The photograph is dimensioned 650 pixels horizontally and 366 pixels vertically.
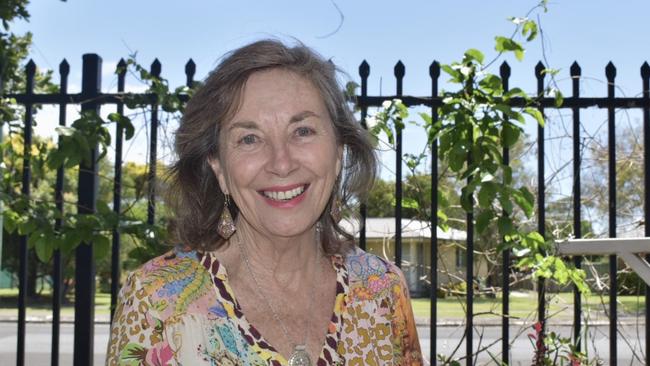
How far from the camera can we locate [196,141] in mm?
1926

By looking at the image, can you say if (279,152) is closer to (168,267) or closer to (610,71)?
(168,267)

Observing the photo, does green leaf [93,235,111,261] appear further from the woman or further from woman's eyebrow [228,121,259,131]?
woman's eyebrow [228,121,259,131]

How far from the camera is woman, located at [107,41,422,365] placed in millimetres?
1701

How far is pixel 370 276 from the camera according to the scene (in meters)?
2.02

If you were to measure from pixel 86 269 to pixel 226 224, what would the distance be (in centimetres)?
222

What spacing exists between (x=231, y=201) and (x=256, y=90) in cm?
32

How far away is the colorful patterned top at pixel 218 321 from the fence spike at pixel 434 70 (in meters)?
2.10

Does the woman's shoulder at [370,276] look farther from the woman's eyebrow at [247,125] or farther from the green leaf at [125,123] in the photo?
the green leaf at [125,123]

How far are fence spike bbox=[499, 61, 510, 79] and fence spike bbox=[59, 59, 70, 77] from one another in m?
2.15

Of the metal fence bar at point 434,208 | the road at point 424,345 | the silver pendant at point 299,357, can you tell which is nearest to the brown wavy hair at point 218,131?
the silver pendant at point 299,357

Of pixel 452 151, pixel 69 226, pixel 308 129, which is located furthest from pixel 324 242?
pixel 69 226

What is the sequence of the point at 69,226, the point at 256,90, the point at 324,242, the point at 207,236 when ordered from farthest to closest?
the point at 69,226 < the point at 324,242 < the point at 207,236 < the point at 256,90

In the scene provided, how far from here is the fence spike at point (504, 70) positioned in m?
3.93

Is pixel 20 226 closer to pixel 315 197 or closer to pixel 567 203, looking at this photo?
pixel 315 197
